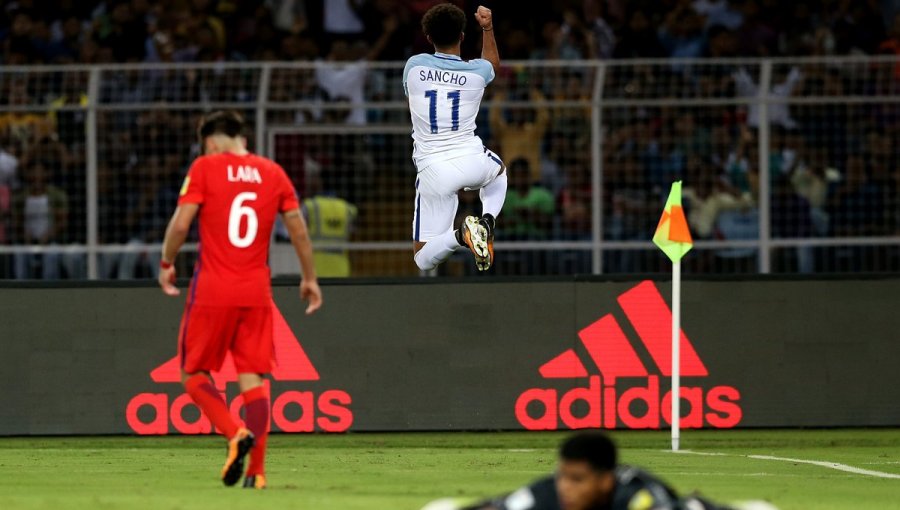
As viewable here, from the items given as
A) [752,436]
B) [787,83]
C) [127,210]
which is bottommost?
[752,436]

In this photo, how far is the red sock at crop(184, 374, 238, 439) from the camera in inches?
380

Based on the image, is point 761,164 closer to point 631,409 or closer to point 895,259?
point 895,259

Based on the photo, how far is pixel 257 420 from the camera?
31.8 feet

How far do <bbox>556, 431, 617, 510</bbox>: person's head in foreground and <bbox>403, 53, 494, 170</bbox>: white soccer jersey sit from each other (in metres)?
6.70

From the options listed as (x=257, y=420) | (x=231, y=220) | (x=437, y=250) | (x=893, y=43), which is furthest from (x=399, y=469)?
(x=893, y=43)

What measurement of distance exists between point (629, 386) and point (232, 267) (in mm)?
6459

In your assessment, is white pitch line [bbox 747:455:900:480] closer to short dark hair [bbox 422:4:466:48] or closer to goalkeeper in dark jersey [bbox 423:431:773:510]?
short dark hair [bbox 422:4:466:48]

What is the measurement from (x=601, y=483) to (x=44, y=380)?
385 inches

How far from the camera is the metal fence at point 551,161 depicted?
16828 millimetres

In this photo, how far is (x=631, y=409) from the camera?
604 inches

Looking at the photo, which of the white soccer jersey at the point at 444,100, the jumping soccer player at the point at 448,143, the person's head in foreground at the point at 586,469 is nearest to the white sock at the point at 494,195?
the jumping soccer player at the point at 448,143

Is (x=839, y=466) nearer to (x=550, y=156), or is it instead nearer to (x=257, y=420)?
(x=257, y=420)

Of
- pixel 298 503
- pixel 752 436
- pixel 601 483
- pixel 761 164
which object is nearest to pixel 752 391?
pixel 752 436

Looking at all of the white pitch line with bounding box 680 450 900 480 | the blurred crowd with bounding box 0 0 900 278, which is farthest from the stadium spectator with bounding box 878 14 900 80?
the white pitch line with bounding box 680 450 900 480
